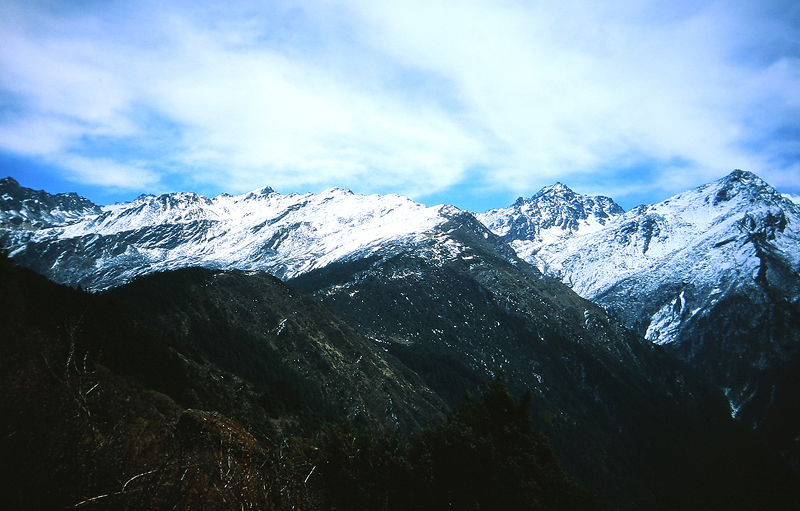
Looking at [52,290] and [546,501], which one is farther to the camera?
[52,290]

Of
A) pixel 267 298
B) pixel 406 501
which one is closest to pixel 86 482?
pixel 406 501

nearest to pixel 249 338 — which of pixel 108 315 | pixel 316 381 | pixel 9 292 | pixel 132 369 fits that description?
pixel 316 381

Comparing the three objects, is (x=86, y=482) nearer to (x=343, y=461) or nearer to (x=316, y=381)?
(x=343, y=461)

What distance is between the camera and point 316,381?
123 meters

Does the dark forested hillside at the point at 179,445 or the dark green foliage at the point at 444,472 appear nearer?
the dark forested hillside at the point at 179,445

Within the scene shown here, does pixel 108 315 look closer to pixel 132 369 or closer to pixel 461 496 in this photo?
pixel 132 369

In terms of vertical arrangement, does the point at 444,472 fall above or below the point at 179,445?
below

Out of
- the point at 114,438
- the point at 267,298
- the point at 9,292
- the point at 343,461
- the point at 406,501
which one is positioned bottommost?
the point at 406,501

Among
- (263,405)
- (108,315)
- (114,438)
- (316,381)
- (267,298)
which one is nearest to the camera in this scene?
(114,438)

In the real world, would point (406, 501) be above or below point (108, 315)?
below

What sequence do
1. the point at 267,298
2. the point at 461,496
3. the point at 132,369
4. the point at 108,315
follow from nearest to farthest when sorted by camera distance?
the point at 461,496 → the point at 132,369 → the point at 108,315 → the point at 267,298

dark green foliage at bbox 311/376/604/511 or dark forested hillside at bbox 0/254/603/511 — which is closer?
dark forested hillside at bbox 0/254/603/511

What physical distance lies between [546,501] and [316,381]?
3950 inches

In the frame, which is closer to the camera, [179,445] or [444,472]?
[179,445]
